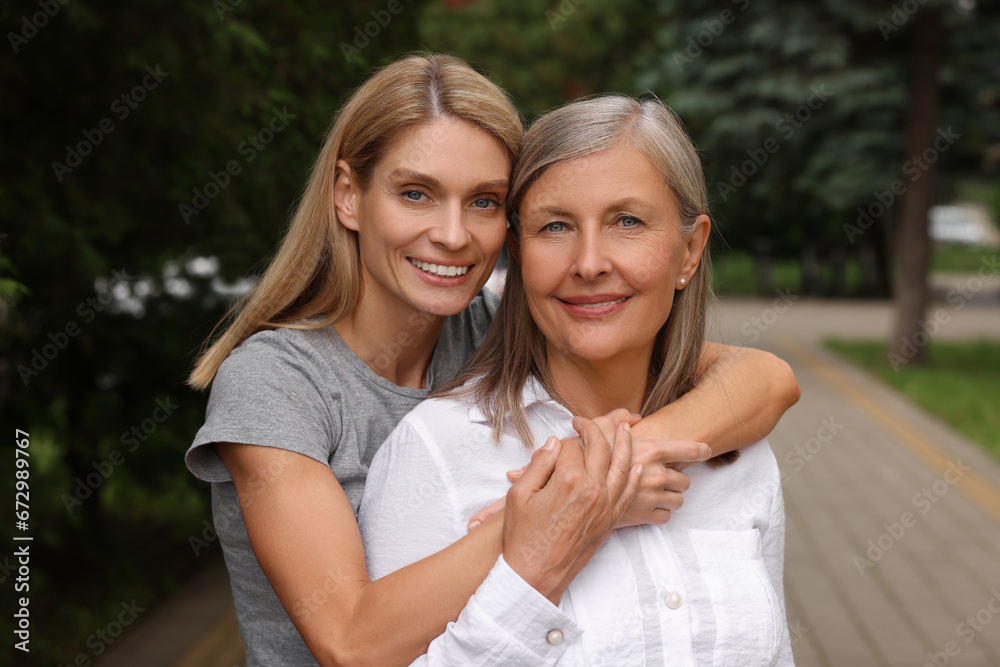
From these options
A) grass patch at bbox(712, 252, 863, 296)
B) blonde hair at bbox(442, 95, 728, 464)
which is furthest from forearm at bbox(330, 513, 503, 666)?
grass patch at bbox(712, 252, 863, 296)

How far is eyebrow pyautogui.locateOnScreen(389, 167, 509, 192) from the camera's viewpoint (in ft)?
7.23

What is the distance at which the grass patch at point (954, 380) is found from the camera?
382 inches

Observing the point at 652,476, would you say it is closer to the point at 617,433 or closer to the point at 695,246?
the point at 617,433

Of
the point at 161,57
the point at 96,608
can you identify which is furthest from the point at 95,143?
the point at 96,608

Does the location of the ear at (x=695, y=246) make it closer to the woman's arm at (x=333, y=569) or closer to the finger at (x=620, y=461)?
the finger at (x=620, y=461)

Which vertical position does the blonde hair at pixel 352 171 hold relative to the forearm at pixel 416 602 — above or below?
above

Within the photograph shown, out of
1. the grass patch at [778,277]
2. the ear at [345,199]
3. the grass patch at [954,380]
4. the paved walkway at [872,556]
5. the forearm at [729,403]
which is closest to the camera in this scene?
the forearm at [729,403]

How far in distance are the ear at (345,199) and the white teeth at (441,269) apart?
0.22m

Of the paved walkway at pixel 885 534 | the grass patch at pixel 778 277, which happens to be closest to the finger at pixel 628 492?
the paved walkway at pixel 885 534

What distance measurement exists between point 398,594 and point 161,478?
13.6 feet

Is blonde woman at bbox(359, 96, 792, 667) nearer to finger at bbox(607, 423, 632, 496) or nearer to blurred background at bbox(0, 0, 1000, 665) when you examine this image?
finger at bbox(607, 423, 632, 496)

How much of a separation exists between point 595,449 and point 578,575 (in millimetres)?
269

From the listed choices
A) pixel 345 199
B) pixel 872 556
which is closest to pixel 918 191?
pixel 872 556

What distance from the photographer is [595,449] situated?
1.84 metres
